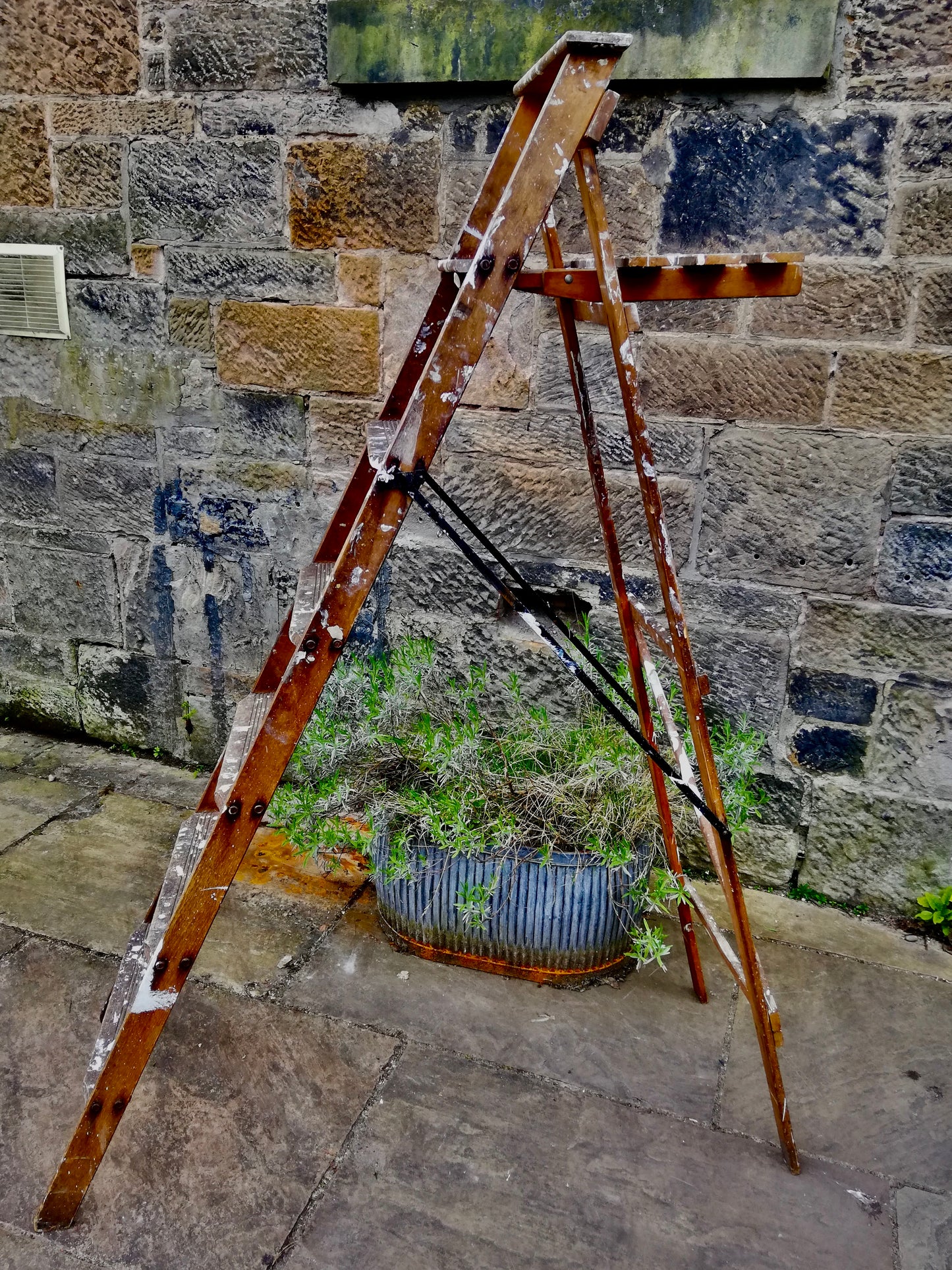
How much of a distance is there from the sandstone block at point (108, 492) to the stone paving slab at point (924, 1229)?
9.39ft

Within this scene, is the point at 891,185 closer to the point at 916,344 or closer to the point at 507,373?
the point at 916,344

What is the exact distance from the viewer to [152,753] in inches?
143

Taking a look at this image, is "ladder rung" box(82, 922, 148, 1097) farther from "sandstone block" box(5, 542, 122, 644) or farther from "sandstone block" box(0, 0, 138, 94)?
"sandstone block" box(0, 0, 138, 94)

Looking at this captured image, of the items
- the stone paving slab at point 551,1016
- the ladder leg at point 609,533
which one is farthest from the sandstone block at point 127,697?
the ladder leg at point 609,533

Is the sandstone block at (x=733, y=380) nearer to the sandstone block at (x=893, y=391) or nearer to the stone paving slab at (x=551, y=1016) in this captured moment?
Result: the sandstone block at (x=893, y=391)

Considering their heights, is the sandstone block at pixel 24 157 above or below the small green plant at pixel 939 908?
above

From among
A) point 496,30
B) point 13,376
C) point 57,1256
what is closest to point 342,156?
point 496,30

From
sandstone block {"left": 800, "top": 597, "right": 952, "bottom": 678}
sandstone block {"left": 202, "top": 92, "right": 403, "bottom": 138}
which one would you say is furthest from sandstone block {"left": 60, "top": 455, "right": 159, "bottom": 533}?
sandstone block {"left": 800, "top": 597, "right": 952, "bottom": 678}

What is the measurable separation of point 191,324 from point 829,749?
234 centimetres

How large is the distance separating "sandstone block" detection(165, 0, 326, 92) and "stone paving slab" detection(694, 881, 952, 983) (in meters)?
2.69

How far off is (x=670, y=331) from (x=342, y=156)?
107cm

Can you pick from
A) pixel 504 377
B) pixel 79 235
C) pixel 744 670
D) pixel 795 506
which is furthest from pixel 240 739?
pixel 79 235

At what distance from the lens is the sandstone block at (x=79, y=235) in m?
3.09

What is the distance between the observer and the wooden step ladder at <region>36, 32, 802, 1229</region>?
153 centimetres
